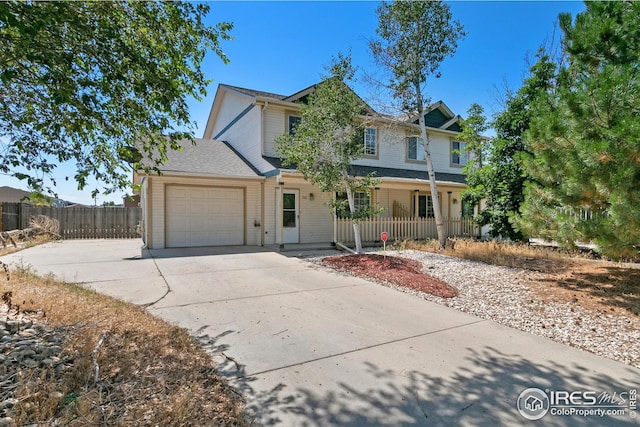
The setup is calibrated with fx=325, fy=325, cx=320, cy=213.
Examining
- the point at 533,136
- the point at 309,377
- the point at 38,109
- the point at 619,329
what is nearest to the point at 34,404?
the point at 309,377

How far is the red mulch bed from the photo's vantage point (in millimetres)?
6375

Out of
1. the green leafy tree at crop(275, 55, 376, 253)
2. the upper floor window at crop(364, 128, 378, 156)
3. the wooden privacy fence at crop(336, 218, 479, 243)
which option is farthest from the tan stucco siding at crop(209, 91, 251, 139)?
the wooden privacy fence at crop(336, 218, 479, 243)

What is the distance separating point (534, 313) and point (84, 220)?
18369mm

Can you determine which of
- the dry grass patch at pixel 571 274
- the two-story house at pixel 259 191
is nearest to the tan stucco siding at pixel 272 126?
the two-story house at pixel 259 191

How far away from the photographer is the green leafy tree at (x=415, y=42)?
35.2 ft

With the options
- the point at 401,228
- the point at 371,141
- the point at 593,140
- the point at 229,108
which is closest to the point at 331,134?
the point at 401,228

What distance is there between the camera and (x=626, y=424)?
96.5 inches

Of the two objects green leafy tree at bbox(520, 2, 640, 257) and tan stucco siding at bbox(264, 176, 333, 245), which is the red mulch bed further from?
tan stucco siding at bbox(264, 176, 333, 245)

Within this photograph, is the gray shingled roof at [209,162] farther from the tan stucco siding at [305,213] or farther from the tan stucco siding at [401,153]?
the tan stucco siding at [401,153]

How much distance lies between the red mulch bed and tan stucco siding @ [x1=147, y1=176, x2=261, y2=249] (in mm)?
4647

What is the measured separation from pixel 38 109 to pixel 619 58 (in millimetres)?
9357

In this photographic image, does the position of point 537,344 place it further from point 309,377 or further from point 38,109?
point 38,109

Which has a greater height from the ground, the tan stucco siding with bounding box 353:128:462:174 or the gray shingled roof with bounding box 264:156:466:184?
the tan stucco siding with bounding box 353:128:462:174

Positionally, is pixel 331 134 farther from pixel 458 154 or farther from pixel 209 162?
pixel 458 154
